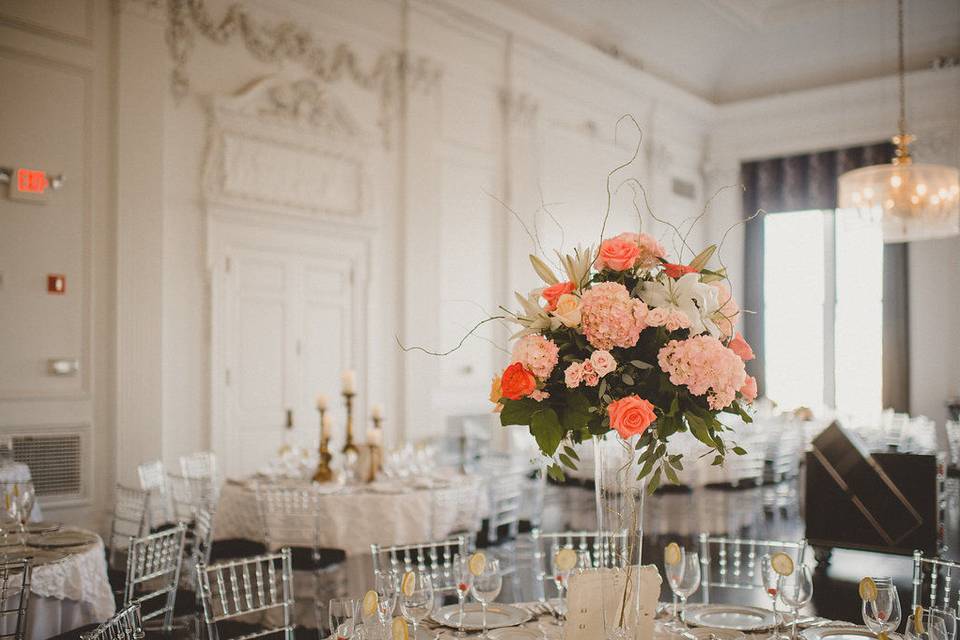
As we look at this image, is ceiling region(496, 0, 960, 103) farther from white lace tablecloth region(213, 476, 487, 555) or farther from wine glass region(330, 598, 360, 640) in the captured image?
wine glass region(330, 598, 360, 640)

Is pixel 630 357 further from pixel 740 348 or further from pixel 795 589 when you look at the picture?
pixel 795 589

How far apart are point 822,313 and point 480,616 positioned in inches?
430

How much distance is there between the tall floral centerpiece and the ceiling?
852cm

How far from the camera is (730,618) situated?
8.81 feet

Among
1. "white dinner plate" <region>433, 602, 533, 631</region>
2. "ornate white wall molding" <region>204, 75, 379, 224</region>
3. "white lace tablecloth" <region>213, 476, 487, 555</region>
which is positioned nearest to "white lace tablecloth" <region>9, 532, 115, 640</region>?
"white lace tablecloth" <region>213, 476, 487, 555</region>

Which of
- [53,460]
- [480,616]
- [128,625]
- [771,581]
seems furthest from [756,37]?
[128,625]

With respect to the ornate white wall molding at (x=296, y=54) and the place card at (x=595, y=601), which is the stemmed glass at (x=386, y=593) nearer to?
the place card at (x=595, y=601)

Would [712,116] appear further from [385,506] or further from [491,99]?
[385,506]

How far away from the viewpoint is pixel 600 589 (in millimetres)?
2123

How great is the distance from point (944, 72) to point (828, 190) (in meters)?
2.05

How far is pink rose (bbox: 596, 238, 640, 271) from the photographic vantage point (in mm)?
1957

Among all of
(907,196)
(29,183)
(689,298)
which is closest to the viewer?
(689,298)

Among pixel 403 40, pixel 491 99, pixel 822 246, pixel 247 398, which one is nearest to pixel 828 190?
pixel 822 246

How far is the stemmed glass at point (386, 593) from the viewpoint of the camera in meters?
2.39
